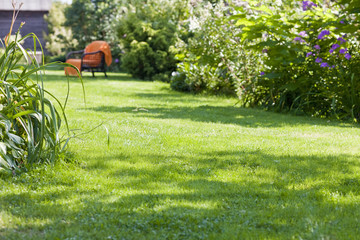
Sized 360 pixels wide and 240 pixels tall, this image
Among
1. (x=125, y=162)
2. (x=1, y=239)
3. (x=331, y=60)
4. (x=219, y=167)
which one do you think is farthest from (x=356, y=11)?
(x=1, y=239)

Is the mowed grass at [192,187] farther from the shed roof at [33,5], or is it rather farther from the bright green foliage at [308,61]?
the shed roof at [33,5]

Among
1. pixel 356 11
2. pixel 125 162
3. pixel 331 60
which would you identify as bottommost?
pixel 125 162

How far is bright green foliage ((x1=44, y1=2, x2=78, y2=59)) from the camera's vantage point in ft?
72.9

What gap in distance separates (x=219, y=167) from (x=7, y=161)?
1.71 meters

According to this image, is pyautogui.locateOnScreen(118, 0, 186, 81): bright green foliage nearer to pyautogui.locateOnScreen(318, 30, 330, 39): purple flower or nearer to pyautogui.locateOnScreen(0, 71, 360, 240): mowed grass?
pyautogui.locateOnScreen(318, 30, 330, 39): purple flower

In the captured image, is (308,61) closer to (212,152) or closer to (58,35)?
(212,152)

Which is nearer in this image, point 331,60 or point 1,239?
point 1,239

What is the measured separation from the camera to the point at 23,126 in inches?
141

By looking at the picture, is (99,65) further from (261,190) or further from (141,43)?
(261,190)

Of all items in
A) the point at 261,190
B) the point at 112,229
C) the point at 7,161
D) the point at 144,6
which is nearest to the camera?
the point at 112,229

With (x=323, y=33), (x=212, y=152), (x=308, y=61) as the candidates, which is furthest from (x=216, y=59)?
(x=212, y=152)

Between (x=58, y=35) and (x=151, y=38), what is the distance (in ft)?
29.8

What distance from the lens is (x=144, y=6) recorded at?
15.6 meters

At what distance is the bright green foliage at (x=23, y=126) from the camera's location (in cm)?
346
